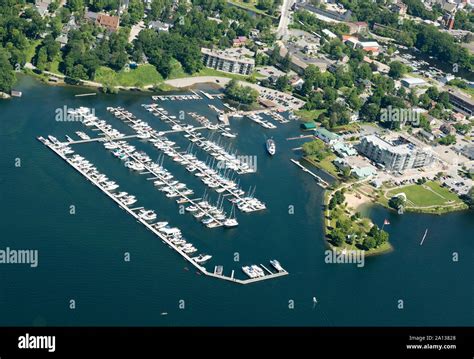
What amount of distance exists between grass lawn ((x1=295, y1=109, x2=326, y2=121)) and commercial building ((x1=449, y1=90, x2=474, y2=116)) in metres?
13.6

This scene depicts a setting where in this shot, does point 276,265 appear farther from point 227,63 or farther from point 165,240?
point 227,63

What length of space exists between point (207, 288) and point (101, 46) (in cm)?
3361

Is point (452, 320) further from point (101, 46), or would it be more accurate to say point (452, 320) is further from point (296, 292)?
point (101, 46)

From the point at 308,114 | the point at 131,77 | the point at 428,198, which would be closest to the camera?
the point at 428,198

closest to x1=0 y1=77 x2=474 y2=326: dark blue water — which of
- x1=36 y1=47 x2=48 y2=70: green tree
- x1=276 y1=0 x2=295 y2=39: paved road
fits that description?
x1=36 y1=47 x2=48 y2=70: green tree

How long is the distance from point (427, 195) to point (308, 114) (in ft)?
48.0

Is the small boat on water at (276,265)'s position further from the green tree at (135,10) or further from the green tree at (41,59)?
the green tree at (135,10)

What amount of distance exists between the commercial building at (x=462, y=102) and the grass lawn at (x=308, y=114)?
534 inches

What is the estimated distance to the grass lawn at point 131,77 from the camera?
67.8 meters

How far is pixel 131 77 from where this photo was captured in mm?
69062

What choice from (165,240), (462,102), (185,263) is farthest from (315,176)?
(462,102)

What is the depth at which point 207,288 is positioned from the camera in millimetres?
42969

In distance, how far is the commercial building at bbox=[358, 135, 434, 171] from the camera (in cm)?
5962

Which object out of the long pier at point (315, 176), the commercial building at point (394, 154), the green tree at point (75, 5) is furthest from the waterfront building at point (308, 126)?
the green tree at point (75, 5)
